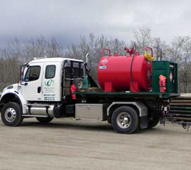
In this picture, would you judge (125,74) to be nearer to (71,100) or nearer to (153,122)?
(153,122)

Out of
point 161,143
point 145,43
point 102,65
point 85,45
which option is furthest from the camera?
point 85,45

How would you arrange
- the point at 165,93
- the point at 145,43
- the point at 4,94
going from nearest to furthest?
the point at 165,93
the point at 4,94
the point at 145,43

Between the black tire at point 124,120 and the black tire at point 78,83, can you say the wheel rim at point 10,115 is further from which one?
the black tire at point 124,120

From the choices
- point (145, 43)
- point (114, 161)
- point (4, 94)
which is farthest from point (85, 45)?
point (114, 161)

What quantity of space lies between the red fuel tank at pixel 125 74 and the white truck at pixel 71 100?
34 centimetres

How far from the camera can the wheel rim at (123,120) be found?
12086 mm

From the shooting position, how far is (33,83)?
14.0 meters

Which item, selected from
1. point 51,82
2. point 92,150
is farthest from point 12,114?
point 92,150

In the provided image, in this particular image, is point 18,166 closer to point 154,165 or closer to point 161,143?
point 154,165

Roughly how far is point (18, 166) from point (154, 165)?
2927 millimetres

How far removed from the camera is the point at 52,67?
13.6 m

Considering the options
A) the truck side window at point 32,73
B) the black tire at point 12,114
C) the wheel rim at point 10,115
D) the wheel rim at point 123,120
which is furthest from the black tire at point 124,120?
the wheel rim at point 10,115

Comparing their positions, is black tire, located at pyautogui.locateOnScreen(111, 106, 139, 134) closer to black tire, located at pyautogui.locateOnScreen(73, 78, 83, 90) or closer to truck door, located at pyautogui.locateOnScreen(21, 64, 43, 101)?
black tire, located at pyautogui.locateOnScreen(73, 78, 83, 90)

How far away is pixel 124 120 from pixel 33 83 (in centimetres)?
429
